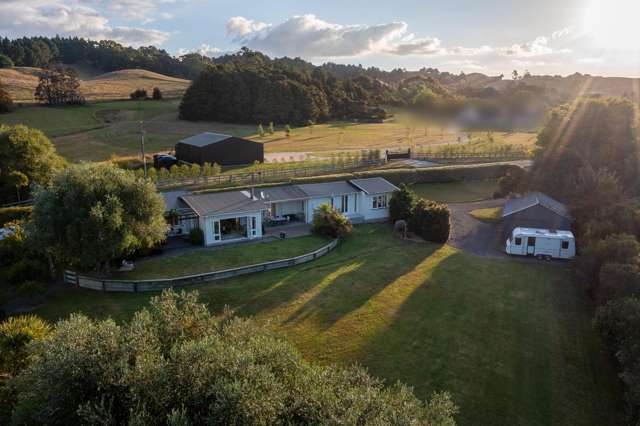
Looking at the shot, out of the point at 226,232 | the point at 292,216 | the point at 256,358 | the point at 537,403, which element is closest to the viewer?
the point at 256,358

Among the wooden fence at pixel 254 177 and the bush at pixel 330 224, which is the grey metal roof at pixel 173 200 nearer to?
the wooden fence at pixel 254 177

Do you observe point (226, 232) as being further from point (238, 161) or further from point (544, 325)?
point (238, 161)

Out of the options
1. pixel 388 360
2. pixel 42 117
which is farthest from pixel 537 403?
pixel 42 117

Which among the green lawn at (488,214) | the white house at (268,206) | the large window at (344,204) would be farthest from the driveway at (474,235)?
the large window at (344,204)

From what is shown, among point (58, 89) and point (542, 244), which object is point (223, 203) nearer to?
point (542, 244)

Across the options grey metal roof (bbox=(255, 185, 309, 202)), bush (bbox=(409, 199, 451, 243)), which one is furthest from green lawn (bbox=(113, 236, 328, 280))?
bush (bbox=(409, 199, 451, 243))

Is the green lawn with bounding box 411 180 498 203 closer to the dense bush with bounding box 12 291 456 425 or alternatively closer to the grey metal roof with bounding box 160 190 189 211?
the grey metal roof with bounding box 160 190 189 211
